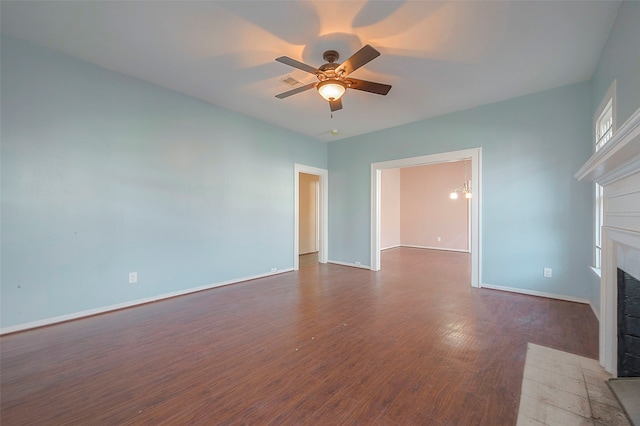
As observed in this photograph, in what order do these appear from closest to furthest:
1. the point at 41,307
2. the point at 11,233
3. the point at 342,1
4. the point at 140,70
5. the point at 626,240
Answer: the point at 626,240 → the point at 342,1 → the point at 11,233 → the point at 41,307 → the point at 140,70

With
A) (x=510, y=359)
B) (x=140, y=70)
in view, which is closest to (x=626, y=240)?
(x=510, y=359)

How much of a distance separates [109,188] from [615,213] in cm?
485

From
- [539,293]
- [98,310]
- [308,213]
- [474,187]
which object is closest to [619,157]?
[474,187]

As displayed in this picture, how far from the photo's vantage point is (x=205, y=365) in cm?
204

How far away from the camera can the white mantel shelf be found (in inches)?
43.3

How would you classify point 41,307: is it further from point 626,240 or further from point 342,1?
point 626,240

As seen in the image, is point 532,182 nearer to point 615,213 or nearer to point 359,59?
point 615,213

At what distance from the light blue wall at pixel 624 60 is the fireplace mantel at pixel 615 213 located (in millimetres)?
622

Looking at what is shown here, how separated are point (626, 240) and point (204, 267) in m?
4.51

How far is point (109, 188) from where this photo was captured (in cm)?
310

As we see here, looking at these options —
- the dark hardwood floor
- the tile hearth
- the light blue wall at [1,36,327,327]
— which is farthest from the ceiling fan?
the tile hearth

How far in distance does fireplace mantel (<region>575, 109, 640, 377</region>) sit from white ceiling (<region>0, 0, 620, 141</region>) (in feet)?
4.82

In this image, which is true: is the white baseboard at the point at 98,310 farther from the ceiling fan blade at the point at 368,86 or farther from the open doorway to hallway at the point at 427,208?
the open doorway to hallway at the point at 427,208

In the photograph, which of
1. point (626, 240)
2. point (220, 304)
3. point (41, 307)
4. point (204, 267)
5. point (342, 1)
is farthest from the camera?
point (204, 267)
